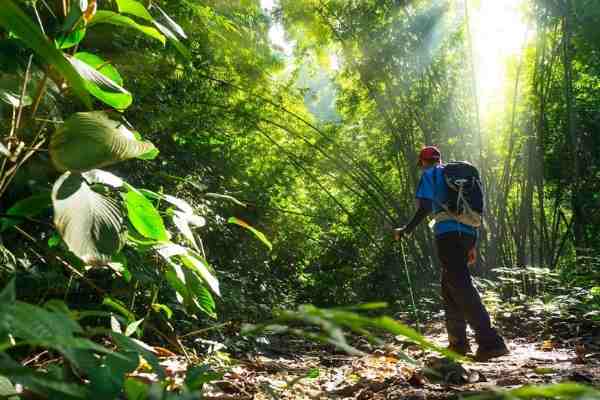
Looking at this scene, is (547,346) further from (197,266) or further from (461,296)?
(197,266)

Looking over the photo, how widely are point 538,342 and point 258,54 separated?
11.3ft

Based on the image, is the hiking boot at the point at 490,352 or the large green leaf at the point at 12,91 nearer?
the large green leaf at the point at 12,91

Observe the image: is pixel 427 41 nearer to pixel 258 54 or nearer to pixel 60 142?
pixel 258 54

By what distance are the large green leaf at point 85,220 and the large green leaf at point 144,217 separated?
0.06 metres

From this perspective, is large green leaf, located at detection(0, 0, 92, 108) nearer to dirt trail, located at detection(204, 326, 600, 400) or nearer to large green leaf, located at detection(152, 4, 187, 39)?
large green leaf, located at detection(152, 4, 187, 39)

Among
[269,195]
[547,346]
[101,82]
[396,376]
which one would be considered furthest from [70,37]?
[269,195]

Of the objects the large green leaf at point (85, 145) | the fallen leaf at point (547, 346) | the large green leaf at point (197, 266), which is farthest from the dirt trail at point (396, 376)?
the large green leaf at point (85, 145)

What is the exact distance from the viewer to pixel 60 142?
24.8 inches

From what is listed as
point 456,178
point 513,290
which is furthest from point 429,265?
point 456,178

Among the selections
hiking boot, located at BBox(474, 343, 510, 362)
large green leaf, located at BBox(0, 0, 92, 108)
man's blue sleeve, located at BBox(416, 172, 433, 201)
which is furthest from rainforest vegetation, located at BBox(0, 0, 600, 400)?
man's blue sleeve, located at BBox(416, 172, 433, 201)

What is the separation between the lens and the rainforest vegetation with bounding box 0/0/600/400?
62 centimetres

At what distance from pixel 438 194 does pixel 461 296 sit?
0.54 metres

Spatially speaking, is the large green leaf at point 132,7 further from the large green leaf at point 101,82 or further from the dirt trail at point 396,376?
the dirt trail at point 396,376

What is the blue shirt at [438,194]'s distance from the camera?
2.58 metres
